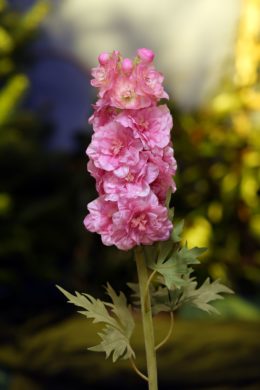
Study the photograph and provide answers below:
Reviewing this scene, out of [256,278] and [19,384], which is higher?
[256,278]

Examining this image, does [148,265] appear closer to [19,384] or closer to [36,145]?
[19,384]

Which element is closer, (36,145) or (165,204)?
(165,204)

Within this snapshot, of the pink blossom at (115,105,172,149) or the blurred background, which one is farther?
the blurred background

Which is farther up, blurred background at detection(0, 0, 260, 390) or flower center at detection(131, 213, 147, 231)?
blurred background at detection(0, 0, 260, 390)

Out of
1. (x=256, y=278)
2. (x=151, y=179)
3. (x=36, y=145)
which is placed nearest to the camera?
(x=151, y=179)

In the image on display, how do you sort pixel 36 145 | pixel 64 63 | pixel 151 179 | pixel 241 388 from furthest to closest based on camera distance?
pixel 64 63
pixel 36 145
pixel 241 388
pixel 151 179

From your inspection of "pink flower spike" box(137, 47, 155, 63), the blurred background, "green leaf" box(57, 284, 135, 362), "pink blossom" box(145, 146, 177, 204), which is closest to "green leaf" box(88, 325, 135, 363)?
"green leaf" box(57, 284, 135, 362)

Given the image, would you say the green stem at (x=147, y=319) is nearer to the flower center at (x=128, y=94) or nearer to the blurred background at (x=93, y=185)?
the flower center at (x=128, y=94)

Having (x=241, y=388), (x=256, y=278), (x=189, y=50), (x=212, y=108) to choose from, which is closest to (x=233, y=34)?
(x=189, y=50)

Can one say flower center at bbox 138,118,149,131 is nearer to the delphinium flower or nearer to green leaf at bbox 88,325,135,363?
the delphinium flower
